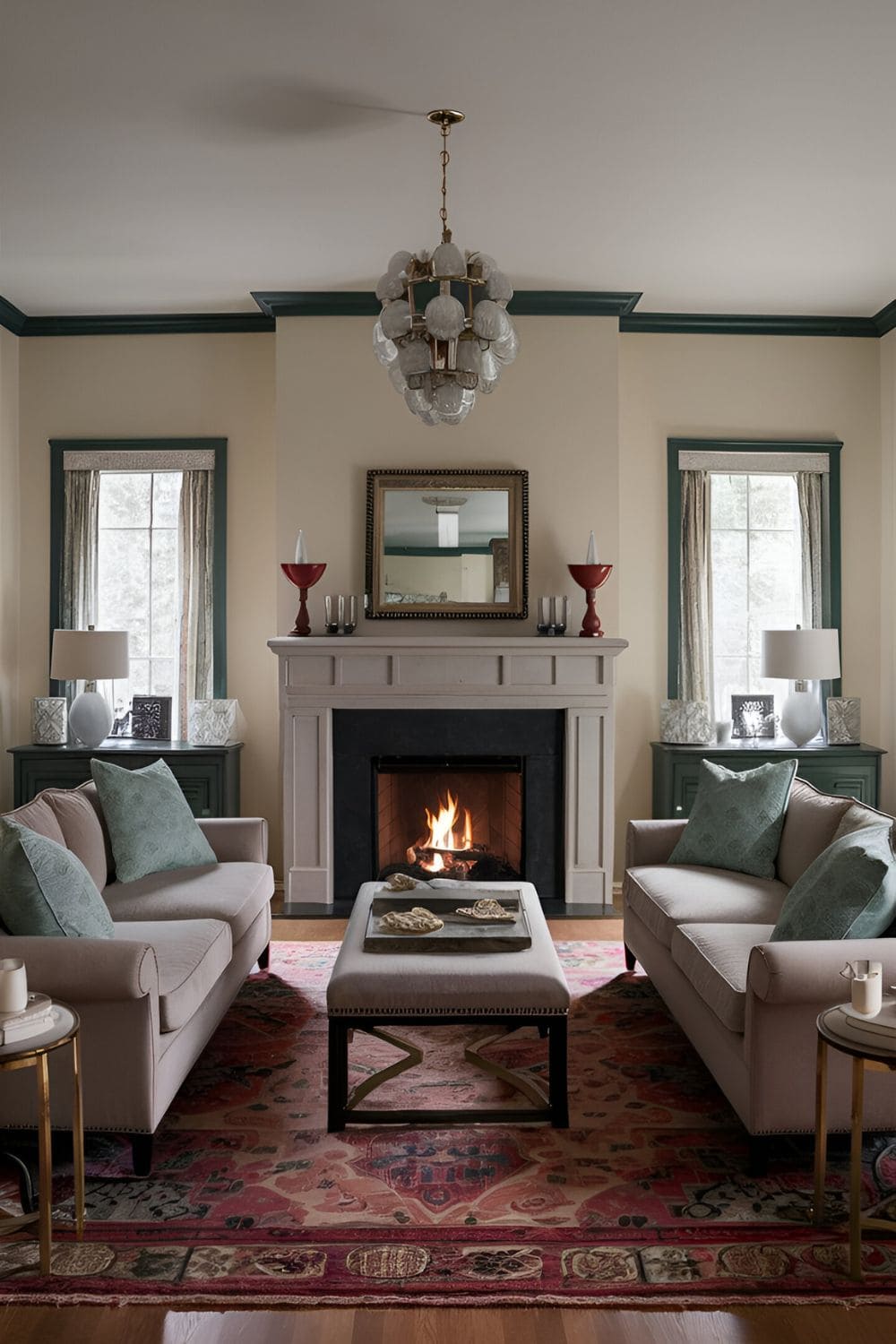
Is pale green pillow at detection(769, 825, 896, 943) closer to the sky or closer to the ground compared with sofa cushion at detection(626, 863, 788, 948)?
closer to the sky

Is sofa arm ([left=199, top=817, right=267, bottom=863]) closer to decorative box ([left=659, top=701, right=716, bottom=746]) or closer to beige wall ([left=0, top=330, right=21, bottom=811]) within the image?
beige wall ([left=0, top=330, right=21, bottom=811])

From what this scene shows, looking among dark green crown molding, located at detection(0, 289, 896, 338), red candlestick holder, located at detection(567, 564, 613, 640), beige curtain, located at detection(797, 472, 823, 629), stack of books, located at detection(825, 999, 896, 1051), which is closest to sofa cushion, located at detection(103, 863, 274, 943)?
stack of books, located at detection(825, 999, 896, 1051)

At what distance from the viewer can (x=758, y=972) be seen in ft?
9.36

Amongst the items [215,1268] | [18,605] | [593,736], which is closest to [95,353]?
[18,605]

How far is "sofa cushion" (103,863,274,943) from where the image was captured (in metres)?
3.83

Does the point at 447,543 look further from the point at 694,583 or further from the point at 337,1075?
the point at 337,1075

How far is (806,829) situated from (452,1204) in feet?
6.60

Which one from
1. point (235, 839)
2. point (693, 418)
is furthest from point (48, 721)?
point (693, 418)

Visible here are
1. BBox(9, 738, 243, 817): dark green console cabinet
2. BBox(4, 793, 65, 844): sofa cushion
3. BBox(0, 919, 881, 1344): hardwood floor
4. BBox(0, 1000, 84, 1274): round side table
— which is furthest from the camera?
BBox(9, 738, 243, 817): dark green console cabinet

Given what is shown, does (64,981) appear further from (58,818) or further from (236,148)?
(236,148)

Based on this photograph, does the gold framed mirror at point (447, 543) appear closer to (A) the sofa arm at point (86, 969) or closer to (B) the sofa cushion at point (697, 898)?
(B) the sofa cushion at point (697, 898)

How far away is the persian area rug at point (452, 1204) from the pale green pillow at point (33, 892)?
63 centimetres

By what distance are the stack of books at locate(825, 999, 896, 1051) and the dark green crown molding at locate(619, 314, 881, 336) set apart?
14.3ft

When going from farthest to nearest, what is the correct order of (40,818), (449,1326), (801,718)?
1. (801,718)
2. (40,818)
3. (449,1326)
